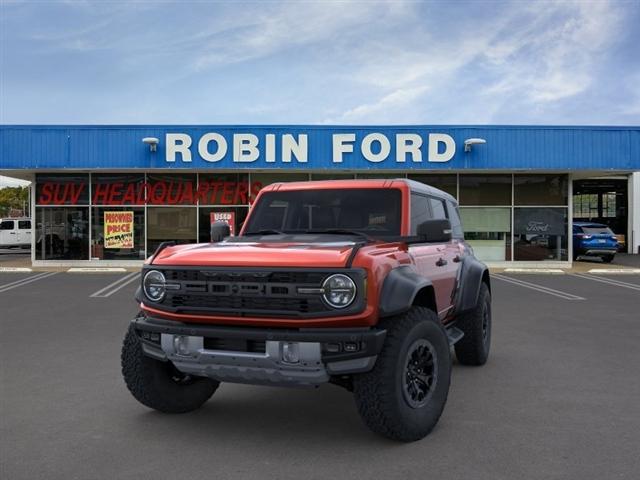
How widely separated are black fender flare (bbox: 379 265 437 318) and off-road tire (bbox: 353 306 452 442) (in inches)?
5.1

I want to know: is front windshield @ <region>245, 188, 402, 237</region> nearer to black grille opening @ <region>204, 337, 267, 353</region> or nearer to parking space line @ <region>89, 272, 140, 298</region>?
black grille opening @ <region>204, 337, 267, 353</region>

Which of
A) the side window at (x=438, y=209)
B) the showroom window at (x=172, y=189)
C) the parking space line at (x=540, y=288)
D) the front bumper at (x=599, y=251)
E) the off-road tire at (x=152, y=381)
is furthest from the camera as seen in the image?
the front bumper at (x=599, y=251)

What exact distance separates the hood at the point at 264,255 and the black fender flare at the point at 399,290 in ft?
1.13

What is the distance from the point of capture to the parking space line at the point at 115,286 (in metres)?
13.4

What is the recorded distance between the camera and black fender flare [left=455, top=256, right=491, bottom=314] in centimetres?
605

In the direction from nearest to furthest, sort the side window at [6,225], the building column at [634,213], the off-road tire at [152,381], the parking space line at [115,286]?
the off-road tire at [152,381], the parking space line at [115,286], the building column at [634,213], the side window at [6,225]

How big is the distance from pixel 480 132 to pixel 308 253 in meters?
17.9

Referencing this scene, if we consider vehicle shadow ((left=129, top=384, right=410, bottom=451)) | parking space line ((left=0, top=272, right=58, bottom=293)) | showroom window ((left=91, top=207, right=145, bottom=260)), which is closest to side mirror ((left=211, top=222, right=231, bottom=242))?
vehicle shadow ((left=129, top=384, right=410, bottom=451))

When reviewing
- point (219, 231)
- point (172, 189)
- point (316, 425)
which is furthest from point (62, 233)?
point (316, 425)

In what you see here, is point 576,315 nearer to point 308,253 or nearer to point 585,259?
point 308,253

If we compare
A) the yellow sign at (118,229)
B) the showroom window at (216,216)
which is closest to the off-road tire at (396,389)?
the showroom window at (216,216)

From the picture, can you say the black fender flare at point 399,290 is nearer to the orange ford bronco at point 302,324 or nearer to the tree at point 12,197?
the orange ford bronco at point 302,324

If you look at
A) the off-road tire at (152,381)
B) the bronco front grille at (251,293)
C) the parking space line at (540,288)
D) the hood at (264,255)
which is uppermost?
the hood at (264,255)

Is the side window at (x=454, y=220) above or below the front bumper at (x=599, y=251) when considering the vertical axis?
above
